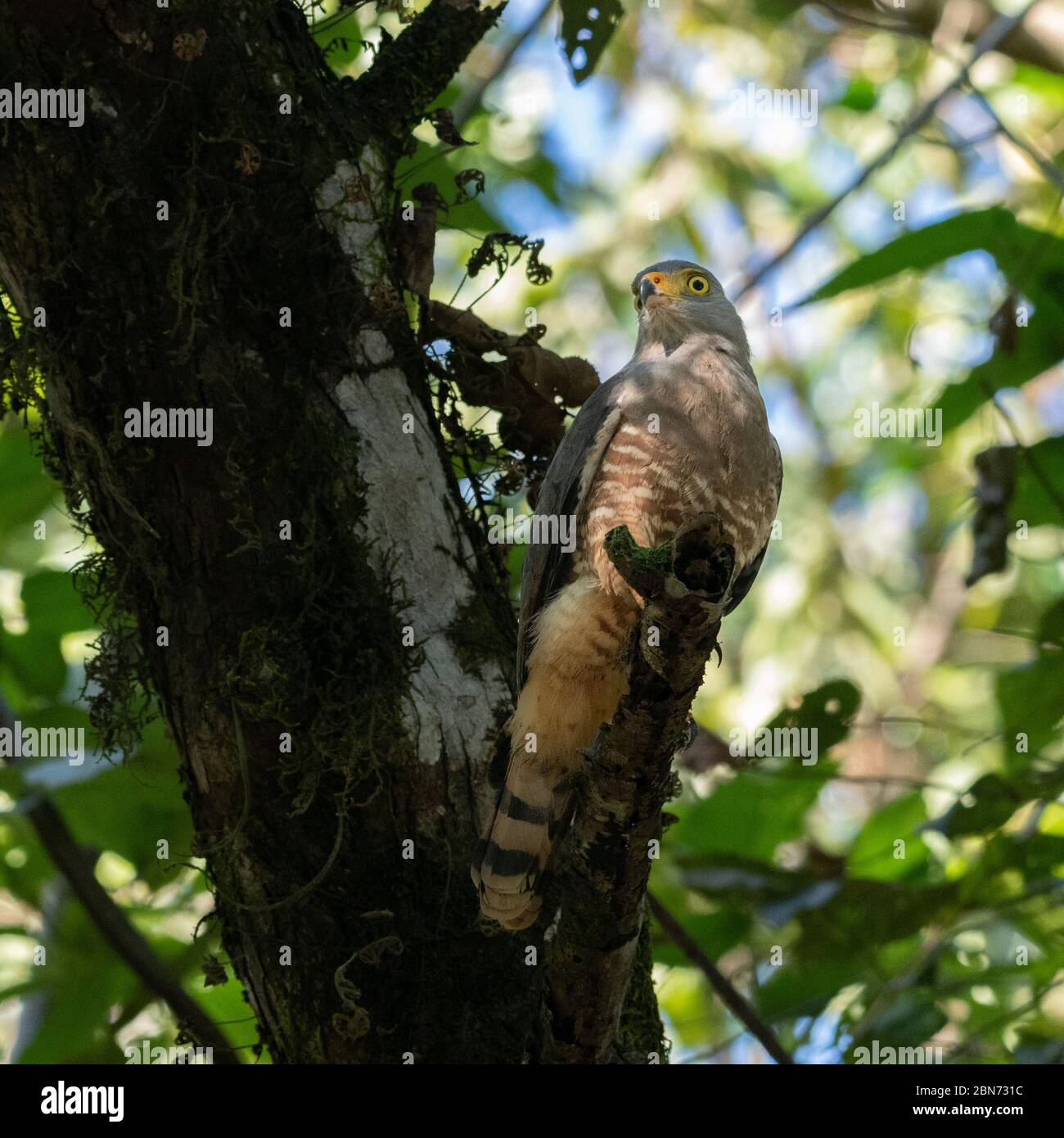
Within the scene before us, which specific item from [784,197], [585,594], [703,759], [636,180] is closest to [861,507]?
[784,197]

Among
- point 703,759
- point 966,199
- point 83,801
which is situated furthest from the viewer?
point 966,199

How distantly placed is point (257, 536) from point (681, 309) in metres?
1.79

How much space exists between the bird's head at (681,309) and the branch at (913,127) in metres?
0.10

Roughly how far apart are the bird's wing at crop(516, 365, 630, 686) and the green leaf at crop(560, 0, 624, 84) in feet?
2.91

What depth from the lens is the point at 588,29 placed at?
3.39m

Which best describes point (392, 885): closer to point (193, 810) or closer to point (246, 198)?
point (193, 810)

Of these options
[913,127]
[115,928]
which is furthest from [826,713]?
[115,928]

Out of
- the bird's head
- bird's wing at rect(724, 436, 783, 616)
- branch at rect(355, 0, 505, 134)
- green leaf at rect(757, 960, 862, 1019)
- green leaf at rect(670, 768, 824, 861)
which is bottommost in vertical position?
green leaf at rect(757, 960, 862, 1019)

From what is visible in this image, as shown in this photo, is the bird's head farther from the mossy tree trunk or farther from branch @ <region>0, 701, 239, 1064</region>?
branch @ <region>0, 701, 239, 1064</region>

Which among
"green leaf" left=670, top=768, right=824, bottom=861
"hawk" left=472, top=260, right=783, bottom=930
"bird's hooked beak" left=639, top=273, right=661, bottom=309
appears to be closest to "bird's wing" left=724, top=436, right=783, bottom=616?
"hawk" left=472, top=260, right=783, bottom=930

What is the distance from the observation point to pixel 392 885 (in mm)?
2902

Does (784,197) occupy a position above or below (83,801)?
above

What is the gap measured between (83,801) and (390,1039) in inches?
51.5

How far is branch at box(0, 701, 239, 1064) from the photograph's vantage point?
327 cm
